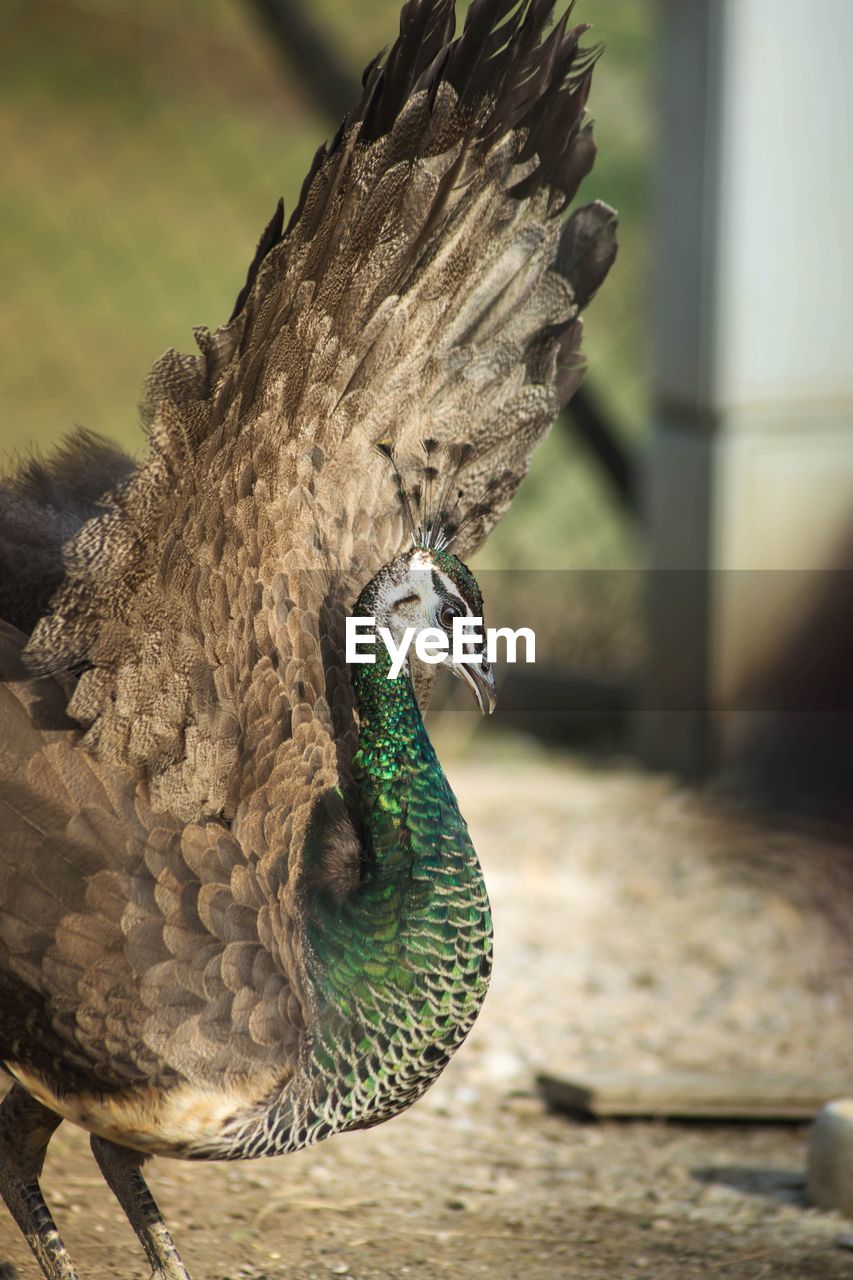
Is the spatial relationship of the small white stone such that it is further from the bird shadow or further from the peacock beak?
the peacock beak

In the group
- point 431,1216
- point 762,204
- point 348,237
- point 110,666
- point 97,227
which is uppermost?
point 97,227

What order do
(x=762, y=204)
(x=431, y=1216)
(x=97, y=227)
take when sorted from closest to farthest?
(x=431, y=1216)
(x=762, y=204)
(x=97, y=227)

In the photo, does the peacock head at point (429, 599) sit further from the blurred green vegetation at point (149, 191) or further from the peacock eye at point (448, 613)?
the blurred green vegetation at point (149, 191)

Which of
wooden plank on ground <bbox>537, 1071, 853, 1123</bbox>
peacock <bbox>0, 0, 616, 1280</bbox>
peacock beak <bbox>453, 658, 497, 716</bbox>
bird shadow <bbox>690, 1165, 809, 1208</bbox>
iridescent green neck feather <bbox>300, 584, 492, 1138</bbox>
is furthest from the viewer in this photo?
wooden plank on ground <bbox>537, 1071, 853, 1123</bbox>

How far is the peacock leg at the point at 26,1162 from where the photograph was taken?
2600 millimetres

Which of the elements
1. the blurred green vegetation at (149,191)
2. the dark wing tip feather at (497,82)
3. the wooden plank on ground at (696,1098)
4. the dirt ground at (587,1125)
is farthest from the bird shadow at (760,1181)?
the blurred green vegetation at (149,191)

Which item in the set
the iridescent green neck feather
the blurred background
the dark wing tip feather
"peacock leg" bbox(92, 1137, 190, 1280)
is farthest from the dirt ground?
the dark wing tip feather

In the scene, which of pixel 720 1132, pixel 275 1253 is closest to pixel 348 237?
pixel 275 1253

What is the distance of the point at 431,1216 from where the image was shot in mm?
3309

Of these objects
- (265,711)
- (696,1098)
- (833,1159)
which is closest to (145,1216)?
(265,711)

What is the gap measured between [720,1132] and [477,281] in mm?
2090

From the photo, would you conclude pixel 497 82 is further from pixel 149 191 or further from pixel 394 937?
pixel 149 191

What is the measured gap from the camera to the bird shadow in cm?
346

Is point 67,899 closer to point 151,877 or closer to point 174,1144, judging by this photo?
point 151,877
